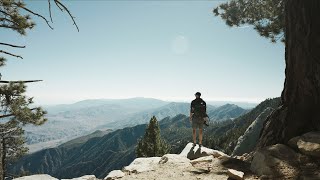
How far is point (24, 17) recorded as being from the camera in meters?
10.6

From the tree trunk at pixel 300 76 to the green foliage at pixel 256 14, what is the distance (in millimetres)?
7105

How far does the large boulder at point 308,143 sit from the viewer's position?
332 inches

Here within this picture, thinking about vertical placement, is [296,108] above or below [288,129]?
above

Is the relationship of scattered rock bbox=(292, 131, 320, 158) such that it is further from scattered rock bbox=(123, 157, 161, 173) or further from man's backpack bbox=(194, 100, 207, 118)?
man's backpack bbox=(194, 100, 207, 118)

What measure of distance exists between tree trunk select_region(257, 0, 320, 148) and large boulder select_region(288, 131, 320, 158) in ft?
2.19

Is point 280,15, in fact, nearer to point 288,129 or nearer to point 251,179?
point 288,129

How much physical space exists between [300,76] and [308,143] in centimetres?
262

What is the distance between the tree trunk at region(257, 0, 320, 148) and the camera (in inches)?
384

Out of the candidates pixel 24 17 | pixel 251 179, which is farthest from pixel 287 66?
pixel 24 17

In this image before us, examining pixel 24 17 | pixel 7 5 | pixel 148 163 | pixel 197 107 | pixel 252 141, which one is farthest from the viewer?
pixel 252 141

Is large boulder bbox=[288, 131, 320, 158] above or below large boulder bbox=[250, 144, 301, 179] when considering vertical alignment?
above

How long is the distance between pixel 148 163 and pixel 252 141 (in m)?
16.9

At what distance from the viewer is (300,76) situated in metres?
10.1

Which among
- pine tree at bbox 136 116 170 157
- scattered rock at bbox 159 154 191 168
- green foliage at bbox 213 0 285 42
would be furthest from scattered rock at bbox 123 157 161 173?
pine tree at bbox 136 116 170 157
